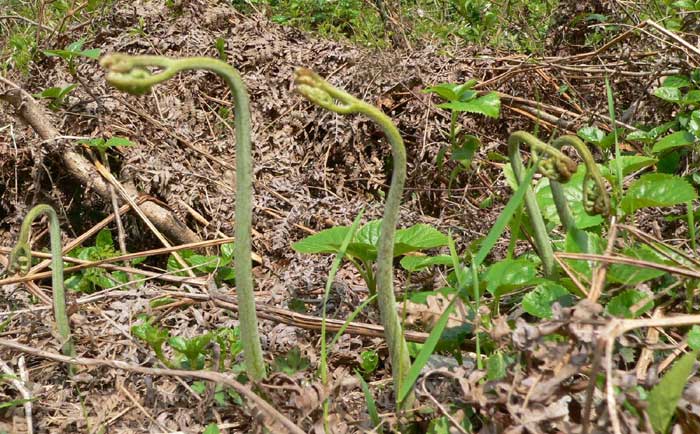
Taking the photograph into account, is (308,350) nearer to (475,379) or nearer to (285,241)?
(475,379)

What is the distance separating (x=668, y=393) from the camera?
1057 mm

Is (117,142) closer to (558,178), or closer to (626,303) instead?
(558,178)

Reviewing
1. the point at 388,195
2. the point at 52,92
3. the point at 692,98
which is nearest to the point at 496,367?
the point at 388,195

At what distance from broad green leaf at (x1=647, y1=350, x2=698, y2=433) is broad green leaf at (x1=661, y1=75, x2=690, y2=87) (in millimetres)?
1795

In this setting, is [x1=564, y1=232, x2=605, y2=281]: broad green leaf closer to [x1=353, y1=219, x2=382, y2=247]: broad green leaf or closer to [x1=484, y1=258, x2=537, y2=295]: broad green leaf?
[x1=484, y1=258, x2=537, y2=295]: broad green leaf

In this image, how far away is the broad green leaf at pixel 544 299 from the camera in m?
1.41

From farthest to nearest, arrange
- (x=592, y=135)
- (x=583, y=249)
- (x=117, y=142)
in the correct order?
1. (x=117, y=142)
2. (x=592, y=135)
3. (x=583, y=249)

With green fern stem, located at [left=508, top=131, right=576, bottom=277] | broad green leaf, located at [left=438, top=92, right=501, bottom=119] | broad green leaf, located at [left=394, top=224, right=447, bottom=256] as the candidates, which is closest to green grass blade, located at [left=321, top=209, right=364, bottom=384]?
broad green leaf, located at [left=394, top=224, right=447, bottom=256]

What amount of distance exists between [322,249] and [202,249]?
40.7 inches

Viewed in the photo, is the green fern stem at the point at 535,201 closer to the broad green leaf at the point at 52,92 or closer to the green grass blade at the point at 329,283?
the green grass blade at the point at 329,283

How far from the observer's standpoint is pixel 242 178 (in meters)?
1.20

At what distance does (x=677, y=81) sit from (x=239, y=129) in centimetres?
202

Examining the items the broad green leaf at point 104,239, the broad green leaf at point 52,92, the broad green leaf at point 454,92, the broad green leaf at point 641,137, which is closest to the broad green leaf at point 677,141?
the broad green leaf at point 641,137

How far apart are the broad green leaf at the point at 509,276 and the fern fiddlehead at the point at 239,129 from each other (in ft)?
1.70
